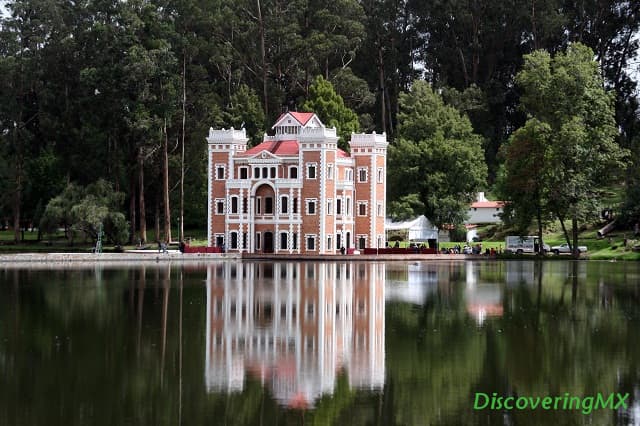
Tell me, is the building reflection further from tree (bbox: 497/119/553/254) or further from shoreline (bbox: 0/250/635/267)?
tree (bbox: 497/119/553/254)

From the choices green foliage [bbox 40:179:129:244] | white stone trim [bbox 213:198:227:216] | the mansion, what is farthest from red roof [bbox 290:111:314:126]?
green foliage [bbox 40:179:129:244]

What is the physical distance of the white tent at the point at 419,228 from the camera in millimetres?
83688

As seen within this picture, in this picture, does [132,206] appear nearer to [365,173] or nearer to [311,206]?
[311,206]

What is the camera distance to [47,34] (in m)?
92.3

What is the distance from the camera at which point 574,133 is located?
71.2 metres

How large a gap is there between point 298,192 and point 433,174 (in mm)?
12016

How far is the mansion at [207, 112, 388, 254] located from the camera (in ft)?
258

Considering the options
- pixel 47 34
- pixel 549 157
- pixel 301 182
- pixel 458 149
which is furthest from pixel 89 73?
pixel 549 157

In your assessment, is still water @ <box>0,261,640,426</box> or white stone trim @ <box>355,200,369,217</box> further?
white stone trim @ <box>355,200,369,217</box>

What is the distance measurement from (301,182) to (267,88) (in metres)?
24.3

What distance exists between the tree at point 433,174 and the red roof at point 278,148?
9201 millimetres

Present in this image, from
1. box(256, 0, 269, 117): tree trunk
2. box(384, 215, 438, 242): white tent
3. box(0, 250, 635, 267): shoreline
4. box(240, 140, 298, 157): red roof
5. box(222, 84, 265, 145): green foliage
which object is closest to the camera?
box(0, 250, 635, 267): shoreline

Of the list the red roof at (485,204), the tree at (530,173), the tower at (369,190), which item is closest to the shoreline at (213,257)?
the tree at (530,173)

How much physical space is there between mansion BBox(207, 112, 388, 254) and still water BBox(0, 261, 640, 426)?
32.4m
